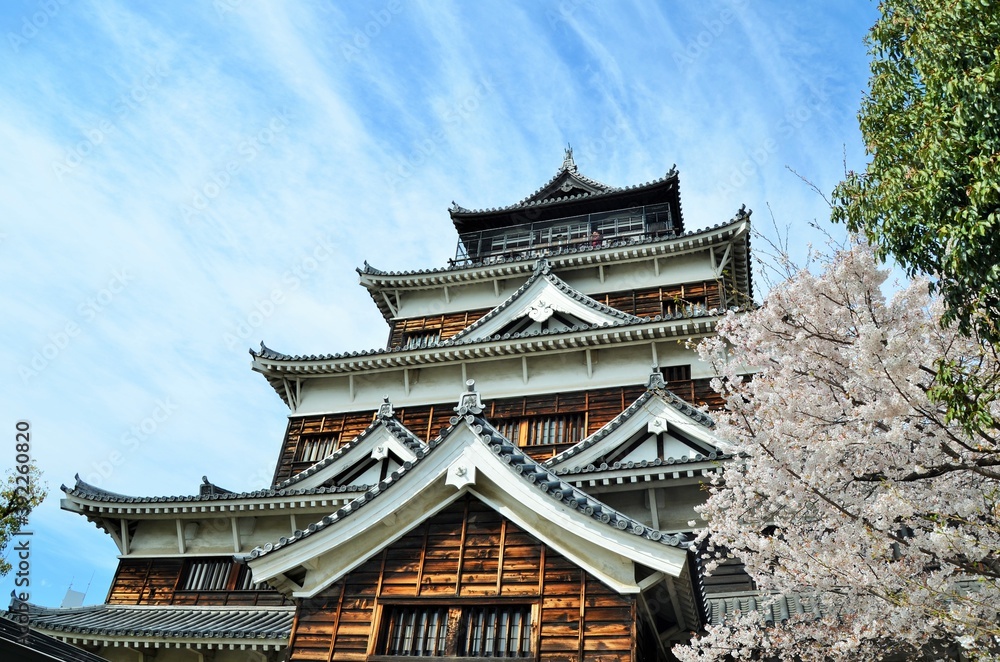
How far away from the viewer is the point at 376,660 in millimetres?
8594

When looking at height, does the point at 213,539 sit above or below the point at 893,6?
below

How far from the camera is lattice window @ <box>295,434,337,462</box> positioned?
19.2 meters

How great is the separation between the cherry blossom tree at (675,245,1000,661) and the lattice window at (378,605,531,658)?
76.6 inches

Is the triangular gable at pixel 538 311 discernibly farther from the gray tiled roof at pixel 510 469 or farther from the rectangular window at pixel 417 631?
the rectangular window at pixel 417 631

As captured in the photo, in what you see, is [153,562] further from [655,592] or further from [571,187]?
[571,187]

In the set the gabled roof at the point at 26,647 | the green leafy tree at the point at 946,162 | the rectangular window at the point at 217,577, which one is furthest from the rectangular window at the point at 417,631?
the rectangular window at the point at 217,577

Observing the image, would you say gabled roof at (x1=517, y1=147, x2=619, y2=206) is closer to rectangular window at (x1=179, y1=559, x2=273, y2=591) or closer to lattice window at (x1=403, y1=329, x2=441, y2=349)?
lattice window at (x1=403, y1=329, x2=441, y2=349)

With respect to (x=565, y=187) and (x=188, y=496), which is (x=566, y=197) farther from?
(x=188, y=496)

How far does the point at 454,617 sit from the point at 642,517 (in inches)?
210

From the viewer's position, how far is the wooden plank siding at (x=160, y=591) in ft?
50.5

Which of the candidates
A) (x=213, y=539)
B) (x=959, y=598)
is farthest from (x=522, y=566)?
(x=213, y=539)

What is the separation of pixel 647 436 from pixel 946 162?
28.3ft

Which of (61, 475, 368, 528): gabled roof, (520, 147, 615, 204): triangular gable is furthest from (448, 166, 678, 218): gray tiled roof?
(61, 475, 368, 528): gabled roof

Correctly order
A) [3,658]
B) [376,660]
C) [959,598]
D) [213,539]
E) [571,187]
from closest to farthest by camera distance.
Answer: [3,658]
[959,598]
[376,660]
[213,539]
[571,187]
